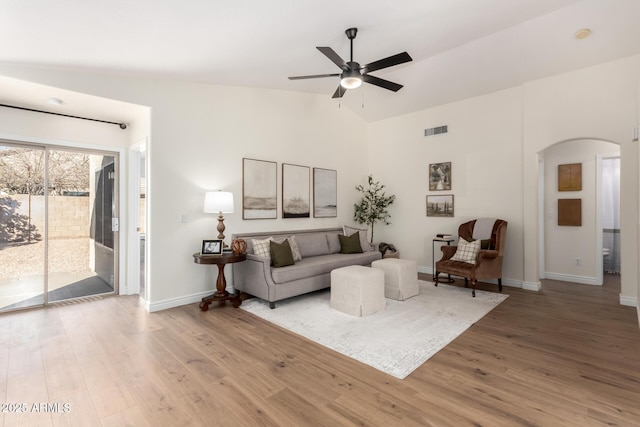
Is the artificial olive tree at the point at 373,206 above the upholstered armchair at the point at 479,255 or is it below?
above

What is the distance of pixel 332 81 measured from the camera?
16.9 feet

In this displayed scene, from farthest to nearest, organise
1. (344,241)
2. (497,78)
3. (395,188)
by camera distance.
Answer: (395,188) → (344,241) → (497,78)

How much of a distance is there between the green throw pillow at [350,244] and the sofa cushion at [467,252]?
5.35ft

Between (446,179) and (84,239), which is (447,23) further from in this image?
(84,239)

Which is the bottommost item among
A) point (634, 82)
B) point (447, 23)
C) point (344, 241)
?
point (344, 241)

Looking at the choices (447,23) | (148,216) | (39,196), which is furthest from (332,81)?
(39,196)

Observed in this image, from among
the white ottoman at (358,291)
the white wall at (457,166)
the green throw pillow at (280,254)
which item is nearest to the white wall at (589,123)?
the white wall at (457,166)

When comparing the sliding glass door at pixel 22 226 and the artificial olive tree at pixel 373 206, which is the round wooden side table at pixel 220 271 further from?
the artificial olive tree at pixel 373 206

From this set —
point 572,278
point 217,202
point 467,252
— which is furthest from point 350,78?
point 572,278

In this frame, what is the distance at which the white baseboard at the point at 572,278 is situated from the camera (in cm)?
527

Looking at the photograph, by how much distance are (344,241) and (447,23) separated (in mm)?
3643

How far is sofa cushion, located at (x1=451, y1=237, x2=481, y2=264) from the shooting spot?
4.80 meters

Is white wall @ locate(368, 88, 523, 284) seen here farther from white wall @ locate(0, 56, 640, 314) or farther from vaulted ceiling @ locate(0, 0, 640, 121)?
vaulted ceiling @ locate(0, 0, 640, 121)

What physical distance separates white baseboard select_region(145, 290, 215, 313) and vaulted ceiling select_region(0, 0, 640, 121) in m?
2.88
